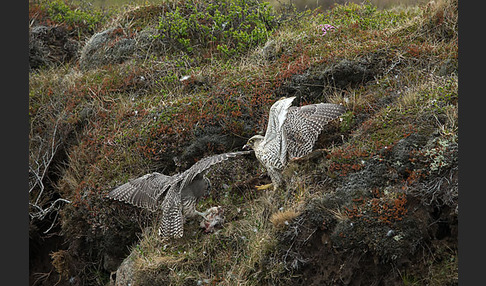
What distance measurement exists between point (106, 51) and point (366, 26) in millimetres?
5433

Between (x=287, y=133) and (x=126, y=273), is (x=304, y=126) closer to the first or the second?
(x=287, y=133)

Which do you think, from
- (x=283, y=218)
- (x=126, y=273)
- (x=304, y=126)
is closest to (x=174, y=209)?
(x=126, y=273)

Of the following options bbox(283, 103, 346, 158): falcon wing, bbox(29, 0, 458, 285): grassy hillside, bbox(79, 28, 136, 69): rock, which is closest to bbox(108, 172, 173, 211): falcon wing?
bbox(29, 0, 458, 285): grassy hillside

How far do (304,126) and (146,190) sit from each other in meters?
2.40

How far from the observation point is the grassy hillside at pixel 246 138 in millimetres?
5652

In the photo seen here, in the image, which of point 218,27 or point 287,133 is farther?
point 218,27

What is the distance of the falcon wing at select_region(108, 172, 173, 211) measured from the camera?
707 cm

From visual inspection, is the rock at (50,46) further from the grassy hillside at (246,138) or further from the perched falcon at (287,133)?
the perched falcon at (287,133)

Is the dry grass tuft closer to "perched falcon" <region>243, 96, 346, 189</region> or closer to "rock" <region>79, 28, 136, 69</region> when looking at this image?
"perched falcon" <region>243, 96, 346, 189</region>

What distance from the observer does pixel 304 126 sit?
22.8 feet

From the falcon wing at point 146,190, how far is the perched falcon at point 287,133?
4.53ft

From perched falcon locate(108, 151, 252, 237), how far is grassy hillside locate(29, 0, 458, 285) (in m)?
0.27

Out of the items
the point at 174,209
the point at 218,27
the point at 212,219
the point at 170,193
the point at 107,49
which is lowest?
the point at 212,219

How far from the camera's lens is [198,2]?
11.0 meters
